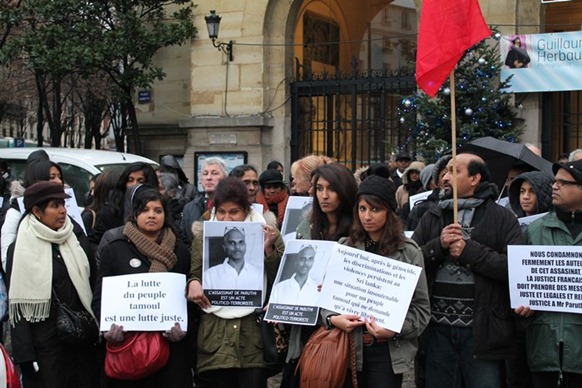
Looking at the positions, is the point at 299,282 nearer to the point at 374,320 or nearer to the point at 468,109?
the point at 374,320

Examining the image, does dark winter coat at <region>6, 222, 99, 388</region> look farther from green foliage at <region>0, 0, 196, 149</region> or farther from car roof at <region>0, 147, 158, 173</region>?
green foliage at <region>0, 0, 196, 149</region>

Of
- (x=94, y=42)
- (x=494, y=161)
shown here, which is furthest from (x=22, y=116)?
→ (x=494, y=161)

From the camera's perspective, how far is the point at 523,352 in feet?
18.4

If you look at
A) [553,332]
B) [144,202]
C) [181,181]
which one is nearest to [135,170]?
[144,202]

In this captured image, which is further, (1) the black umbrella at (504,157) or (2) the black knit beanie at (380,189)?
(1) the black umbrella at (504,157)

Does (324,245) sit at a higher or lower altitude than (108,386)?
A: higher

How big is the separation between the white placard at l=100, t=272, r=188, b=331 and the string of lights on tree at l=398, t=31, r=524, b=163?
30.1 feet

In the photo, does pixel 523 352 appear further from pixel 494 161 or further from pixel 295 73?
pixel 295 73

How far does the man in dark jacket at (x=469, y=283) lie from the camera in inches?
198

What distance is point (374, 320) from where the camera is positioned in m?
4.66

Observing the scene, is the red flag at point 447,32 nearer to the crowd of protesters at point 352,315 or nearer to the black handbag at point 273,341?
the crowd of protesters at point 352,315

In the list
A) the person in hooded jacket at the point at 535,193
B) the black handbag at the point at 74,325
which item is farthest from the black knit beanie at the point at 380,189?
the black handbag at the point at 74,325

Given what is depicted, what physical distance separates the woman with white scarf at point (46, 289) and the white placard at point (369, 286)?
185cm

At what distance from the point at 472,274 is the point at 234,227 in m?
1.53
